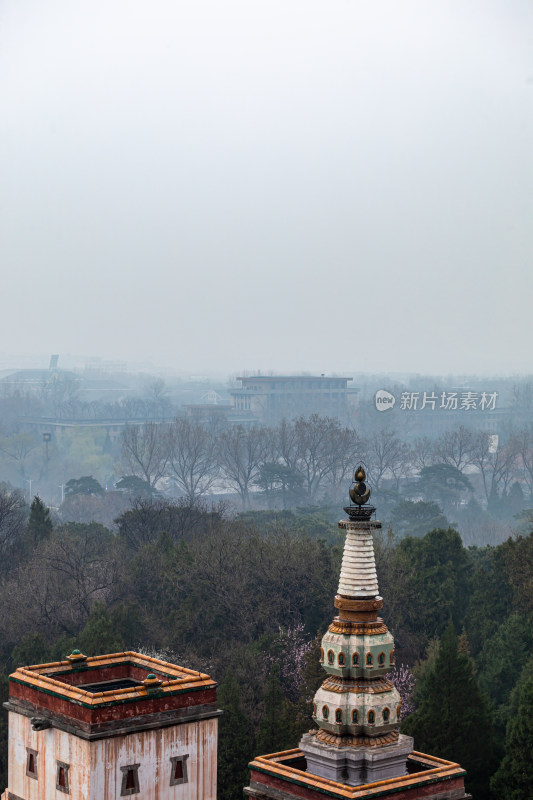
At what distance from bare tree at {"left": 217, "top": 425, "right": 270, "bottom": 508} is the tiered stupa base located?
113 m

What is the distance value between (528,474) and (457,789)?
127 meters

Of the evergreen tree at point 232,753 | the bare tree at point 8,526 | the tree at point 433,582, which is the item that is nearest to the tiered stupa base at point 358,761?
the evergreen tree at point 232,753

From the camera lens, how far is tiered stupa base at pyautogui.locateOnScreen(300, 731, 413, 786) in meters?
25.0

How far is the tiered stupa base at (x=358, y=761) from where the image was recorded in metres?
25.0

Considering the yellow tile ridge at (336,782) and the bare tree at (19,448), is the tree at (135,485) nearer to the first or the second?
the bare tree at (19,448)

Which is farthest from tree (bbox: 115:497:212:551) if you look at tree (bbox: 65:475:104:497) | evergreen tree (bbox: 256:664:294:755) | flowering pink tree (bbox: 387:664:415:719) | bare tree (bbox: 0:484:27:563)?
tree (bbox: 65:475:104:497)

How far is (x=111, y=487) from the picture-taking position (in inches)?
6329

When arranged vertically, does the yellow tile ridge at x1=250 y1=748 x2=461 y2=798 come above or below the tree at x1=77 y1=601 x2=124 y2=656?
above

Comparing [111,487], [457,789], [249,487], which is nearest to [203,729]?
[457,789]

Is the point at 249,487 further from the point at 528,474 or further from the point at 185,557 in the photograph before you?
the point at 185,557

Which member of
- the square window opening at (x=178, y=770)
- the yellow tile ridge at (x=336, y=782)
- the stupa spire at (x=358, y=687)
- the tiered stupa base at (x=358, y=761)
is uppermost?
the stupa spire at (x=358, y=687)

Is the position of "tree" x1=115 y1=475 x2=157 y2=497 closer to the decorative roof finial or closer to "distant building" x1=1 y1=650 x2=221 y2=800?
"distant building" x1=1 y1=650 x2=221 y2=800

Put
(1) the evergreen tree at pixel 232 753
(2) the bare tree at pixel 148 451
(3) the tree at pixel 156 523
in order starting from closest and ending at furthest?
(1) the evergreen tree at pixel 232 753 < (3) the tree at pixel 156 523 < (2) the bare tree at pixel 148 451

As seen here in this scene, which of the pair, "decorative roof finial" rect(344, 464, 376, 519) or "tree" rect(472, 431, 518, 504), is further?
"tree" rect(472, 431, 518, 504)
